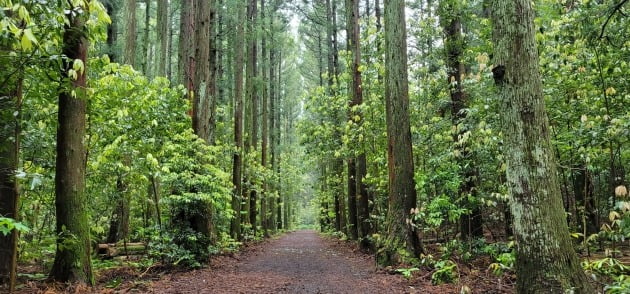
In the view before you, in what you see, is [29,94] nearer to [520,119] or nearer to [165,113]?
[165,113]

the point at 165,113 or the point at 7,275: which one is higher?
the point at 165,113

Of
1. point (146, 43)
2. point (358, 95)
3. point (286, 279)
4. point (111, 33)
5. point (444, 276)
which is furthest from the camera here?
point (146, 43)

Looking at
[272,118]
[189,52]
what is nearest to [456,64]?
[189,52]

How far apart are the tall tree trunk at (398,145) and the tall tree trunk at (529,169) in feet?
12.6

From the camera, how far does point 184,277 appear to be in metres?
7.59

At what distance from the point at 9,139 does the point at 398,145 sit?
6411mm

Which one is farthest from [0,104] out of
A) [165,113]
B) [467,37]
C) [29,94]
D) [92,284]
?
[467,37]

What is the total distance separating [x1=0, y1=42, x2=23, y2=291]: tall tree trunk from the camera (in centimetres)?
415

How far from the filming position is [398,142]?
813 cm

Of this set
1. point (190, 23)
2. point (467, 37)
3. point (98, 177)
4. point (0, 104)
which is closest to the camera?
point (0, 104)

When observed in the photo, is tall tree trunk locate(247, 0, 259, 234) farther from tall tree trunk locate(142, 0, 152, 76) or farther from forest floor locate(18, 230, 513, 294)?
forest floor locate(18, 230, 513, 294)

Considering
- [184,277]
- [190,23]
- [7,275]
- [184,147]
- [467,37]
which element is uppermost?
[190,23]

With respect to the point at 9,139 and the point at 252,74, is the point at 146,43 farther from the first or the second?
the point at 9,139

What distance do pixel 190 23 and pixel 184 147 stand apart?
12.3ft
